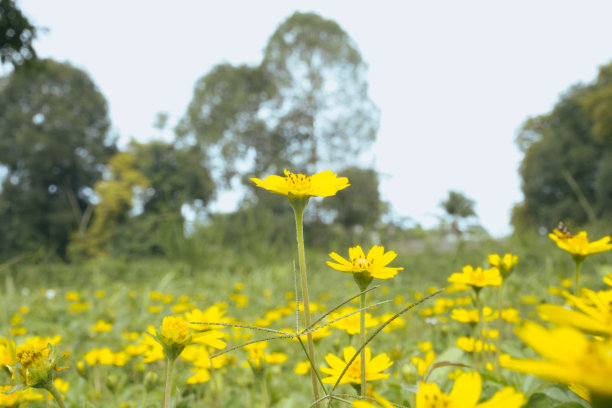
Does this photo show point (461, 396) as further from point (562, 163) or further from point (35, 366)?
point (562, 163)

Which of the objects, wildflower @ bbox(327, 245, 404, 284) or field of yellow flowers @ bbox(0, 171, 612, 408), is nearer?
field of yellow flowers @ bbox(0, 171, 612, 408)

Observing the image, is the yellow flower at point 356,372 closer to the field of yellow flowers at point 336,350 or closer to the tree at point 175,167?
the field of yellow flowers at point 336,350

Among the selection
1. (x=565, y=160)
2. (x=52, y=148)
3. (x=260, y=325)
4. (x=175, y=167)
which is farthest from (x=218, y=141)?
(x=260, y=325)

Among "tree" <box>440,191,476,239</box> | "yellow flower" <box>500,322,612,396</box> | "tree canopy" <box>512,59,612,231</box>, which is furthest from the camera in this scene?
"tree canopy" <box>512,59,612,231</box>

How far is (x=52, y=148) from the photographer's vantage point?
15109 mm

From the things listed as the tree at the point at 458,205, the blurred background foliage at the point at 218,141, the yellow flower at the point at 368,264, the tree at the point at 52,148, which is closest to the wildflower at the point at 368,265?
the yellow flower at the point at 368,264

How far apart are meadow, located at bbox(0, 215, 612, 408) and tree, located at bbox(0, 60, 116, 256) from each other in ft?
35.8

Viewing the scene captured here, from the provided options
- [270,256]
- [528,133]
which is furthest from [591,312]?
[528,133]

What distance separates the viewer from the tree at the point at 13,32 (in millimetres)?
5348

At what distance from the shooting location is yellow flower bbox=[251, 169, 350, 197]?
49 cm

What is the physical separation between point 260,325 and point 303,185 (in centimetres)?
78

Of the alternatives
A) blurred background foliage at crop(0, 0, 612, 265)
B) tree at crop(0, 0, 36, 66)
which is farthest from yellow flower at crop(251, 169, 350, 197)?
blurred background foliage at crop(0, 0, 612, 265)

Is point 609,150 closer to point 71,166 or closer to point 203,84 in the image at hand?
point 203,84

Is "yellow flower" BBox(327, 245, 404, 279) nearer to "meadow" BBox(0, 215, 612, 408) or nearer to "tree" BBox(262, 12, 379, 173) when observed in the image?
"meadow" BBox(0, 215, 612, 408)
